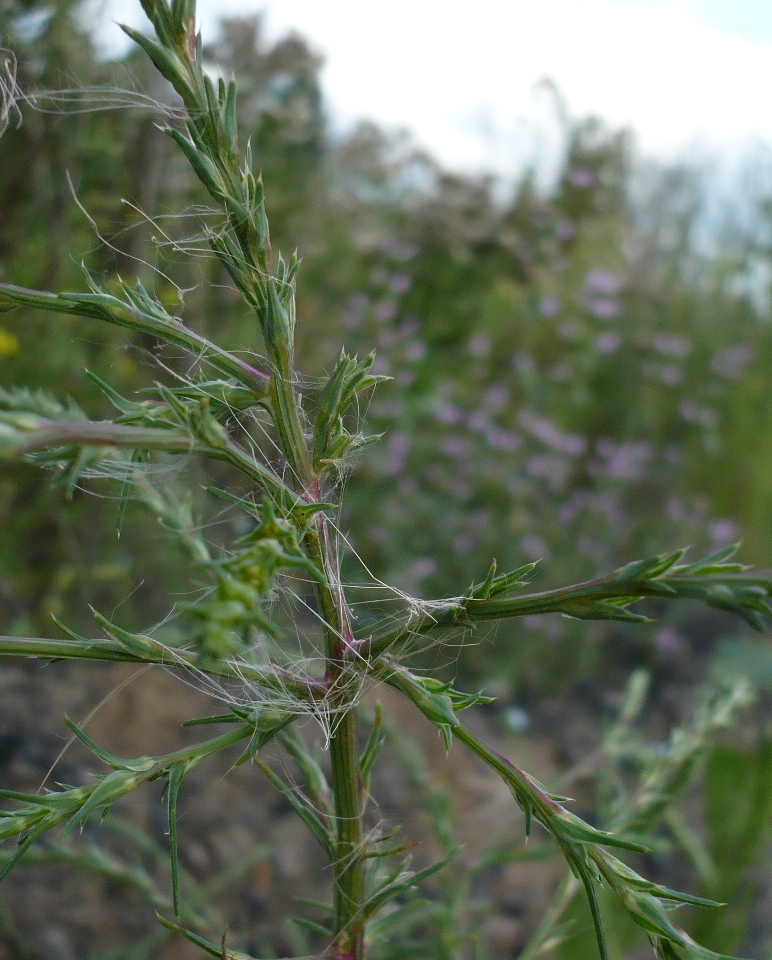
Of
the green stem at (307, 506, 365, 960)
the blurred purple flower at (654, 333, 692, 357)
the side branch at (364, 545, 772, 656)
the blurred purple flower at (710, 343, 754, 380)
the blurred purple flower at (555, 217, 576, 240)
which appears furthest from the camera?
the blurred purple flower at (555, 217, 576, 240)

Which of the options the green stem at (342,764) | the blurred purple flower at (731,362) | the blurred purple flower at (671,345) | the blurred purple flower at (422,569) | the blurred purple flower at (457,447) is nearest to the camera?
the green stem at (342,764)

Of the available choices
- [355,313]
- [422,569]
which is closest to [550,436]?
[422,569]

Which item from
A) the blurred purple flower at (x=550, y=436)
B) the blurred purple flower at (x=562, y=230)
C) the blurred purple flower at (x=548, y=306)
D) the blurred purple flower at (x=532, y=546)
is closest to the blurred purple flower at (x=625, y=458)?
the blurred purple flower at (x=550, y=436)

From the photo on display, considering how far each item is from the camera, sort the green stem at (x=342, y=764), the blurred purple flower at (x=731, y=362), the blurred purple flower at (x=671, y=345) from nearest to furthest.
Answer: the green stem at (x=342, y=764) → the blurred purple flower at (x=671, y=345) → the blurred purple flower at (x=731, y=362)

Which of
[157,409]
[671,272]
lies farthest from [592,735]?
[671,272]

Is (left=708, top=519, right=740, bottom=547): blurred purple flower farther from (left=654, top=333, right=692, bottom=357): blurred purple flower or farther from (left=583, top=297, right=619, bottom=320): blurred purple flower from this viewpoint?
(left=583, top=297, right=619, bottom=320): blurred purple flower

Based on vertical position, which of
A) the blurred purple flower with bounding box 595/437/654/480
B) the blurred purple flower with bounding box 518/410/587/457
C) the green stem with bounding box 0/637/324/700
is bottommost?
the blurred purple flower with bounding box 595/437/654/480

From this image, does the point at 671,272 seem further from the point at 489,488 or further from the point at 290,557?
the point at 290,557

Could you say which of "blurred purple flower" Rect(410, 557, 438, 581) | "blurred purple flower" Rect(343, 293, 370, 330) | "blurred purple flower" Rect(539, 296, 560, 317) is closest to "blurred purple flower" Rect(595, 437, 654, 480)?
"blurred purple flower" Rect(539, 296, 560, 317)

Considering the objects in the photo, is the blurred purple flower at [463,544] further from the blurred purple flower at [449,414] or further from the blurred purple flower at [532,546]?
the blurred purple flower at [449,414]

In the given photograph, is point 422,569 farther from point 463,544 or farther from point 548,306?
point 548,306

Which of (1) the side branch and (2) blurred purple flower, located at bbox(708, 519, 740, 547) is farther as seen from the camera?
(2) blurred purple flower, located at bbox(708, 519, 740, 547)
